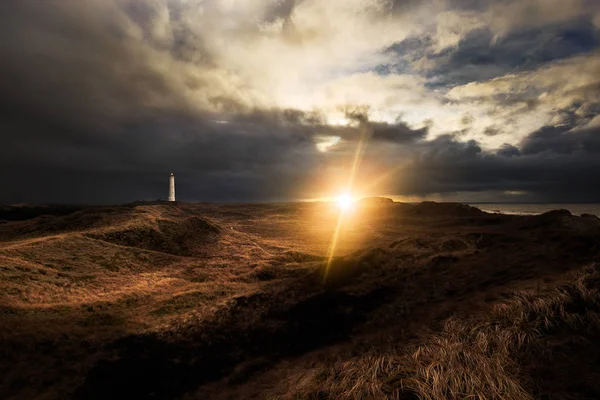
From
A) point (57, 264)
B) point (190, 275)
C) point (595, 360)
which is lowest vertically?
point (190, 275)

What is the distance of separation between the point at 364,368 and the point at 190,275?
20418mm

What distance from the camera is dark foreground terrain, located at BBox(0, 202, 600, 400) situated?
7074mm

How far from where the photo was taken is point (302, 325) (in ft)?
48.2

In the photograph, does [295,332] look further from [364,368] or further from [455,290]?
[455,290]

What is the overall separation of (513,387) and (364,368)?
11.6 feet

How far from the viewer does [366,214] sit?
107 m

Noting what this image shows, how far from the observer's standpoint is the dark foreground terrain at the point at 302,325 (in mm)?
7074

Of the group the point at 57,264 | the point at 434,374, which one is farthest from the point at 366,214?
the point at 434,374

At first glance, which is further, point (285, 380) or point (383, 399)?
point (285, 380)

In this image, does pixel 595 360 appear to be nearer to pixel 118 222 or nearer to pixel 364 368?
pixel 364 368

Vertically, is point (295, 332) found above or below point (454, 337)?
below

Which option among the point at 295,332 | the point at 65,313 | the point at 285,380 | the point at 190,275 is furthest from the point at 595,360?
the point at 190,275

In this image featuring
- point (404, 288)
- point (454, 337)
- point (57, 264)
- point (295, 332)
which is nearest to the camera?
point (454, 337)

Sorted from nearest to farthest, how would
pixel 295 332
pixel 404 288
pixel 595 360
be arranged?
pixel 595 360
pixel 295 332
pixel 404 288
